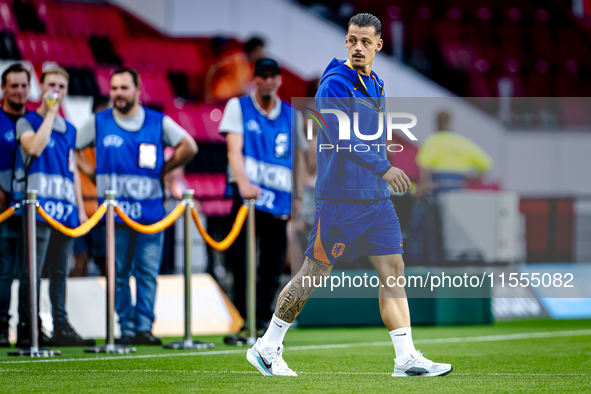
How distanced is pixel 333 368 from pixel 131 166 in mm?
2326

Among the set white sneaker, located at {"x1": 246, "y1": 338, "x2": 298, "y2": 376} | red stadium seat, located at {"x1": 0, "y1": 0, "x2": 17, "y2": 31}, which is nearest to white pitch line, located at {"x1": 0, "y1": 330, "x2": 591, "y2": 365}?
white sneaker, located at {"x1": 246, "y1": 338, "x2": 298, "y2": 376}

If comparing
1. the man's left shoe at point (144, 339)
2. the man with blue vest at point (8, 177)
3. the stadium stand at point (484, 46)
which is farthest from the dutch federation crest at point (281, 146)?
the stadium stand at point (484, 46)

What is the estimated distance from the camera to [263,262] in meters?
6.76

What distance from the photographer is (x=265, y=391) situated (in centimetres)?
376

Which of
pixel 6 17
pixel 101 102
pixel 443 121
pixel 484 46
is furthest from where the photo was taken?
pixel 484 46

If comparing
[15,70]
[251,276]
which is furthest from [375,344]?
[15,70]

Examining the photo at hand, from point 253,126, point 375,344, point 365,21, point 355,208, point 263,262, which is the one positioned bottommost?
point 375,344

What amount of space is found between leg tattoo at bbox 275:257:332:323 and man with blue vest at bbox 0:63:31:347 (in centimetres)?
269

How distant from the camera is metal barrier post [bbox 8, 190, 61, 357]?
18.4ft

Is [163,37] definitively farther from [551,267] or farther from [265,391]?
[265,391]

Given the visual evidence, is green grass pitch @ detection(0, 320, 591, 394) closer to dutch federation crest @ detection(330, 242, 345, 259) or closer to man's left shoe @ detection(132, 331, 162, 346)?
man's left shoe @ detection(132, 331, 162, 346)

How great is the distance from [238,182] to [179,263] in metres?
3.47

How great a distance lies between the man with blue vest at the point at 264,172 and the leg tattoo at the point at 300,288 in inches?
91.1

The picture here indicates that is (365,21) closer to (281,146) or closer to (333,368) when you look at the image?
(333,368)
